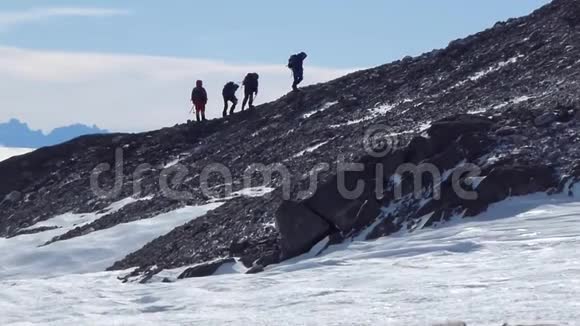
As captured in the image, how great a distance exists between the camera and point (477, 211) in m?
17.6

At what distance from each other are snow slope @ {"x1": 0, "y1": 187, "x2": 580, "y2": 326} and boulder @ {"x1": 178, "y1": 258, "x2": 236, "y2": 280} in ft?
1.95

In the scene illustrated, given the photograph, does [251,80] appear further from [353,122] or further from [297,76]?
[353,122]

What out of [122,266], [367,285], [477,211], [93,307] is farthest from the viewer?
[122,266]

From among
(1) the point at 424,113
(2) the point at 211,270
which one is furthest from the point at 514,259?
(1) the point at 424,113

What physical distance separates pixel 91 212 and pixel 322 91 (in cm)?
904

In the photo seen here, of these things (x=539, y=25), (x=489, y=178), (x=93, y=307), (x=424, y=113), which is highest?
(x=539, y=25)

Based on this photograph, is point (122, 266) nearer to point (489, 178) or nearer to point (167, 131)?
point (489, 178)

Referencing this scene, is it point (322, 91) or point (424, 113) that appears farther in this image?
point (322, 91)

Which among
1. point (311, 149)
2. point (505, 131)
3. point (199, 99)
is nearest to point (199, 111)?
point (199, 99)

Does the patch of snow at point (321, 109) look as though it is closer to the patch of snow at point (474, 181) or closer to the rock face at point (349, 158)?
the rock face at point (349, 158)

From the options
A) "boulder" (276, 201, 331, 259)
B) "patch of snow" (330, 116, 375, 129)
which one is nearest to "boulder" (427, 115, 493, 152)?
"boulder" (276, 201, 331, 259)
